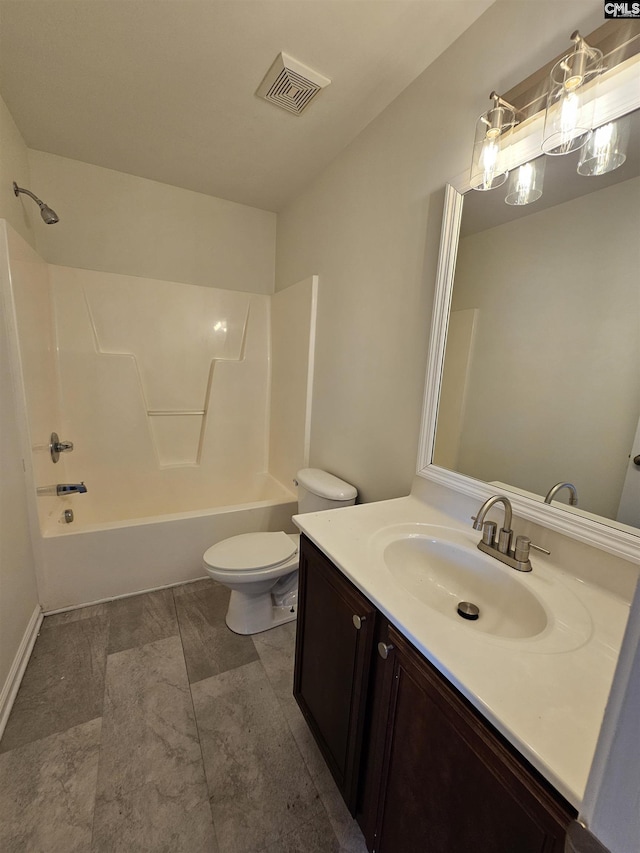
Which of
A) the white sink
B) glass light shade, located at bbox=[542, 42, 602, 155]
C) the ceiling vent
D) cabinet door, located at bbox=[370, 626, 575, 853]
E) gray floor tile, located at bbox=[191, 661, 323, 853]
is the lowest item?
gray floor tile, located at bbox=[191, 661, 323, 853]

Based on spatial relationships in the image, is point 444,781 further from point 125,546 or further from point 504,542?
point 125,546

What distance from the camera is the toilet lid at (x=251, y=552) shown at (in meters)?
1.58

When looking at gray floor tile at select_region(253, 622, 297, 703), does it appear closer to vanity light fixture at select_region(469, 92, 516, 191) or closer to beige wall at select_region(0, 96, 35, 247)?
vanity light fixture at select_region(469, 92, 516, 191)

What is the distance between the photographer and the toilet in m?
1.58

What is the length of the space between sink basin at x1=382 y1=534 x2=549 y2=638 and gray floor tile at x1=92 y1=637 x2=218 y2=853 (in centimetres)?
95

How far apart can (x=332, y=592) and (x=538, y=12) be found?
5.68ft

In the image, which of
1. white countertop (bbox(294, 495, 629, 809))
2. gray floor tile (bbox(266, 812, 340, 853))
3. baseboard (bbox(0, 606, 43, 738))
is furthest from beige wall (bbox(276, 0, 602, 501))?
baseboard (bbox(0, 606, 43, 738))

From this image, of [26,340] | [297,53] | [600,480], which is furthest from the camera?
[26,340]

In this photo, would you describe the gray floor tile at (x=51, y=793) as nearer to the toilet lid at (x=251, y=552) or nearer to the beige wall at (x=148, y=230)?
the toilet lid at (x=251, y=552)

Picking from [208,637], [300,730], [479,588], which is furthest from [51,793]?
[479,588]

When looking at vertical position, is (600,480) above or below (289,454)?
above

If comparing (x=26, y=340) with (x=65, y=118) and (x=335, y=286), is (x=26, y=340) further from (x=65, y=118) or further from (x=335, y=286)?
(x=335, y=286)

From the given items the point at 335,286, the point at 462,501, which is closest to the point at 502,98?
the point at 335,286

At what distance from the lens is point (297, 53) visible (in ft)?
4.17
